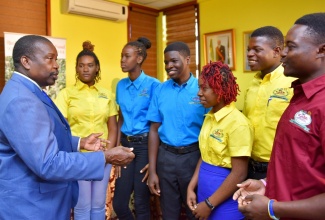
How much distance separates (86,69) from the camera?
110 inches

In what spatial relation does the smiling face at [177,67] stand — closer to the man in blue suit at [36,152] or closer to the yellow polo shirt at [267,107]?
the yellow polo shirt at [267,107]

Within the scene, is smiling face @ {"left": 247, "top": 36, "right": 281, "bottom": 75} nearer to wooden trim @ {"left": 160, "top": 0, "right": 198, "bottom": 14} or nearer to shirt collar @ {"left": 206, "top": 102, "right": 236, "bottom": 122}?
shirt collar @ {"left": 206, "top": 102, "right": 236, "bottom": 122}

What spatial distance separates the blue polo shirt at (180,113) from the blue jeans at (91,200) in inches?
27.2

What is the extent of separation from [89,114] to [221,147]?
1320 millimetres

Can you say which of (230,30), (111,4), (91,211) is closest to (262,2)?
(230,30)

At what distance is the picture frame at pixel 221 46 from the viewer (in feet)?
15.7

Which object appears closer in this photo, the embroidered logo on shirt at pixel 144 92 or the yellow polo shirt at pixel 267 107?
the yellow polo shirt at pixel 267 107

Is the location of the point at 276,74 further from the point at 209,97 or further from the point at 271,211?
the point at 271,211

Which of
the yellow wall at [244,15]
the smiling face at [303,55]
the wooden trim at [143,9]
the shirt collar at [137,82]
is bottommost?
the smiling face at [303,55]

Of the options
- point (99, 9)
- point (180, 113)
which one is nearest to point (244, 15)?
point (99, 9)

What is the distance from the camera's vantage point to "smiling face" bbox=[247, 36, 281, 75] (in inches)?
74.7

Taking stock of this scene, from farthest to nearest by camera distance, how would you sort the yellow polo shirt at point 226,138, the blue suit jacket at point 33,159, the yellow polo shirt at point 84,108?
the yellow polo shirt at point 84,108 → the yellow polo shirt at point 226,138 → the blue suit jacket at point 33,159

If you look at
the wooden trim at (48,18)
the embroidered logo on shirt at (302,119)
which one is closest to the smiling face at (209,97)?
the embroidered logo on shirt at (302,119)

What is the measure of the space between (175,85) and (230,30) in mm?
2787
